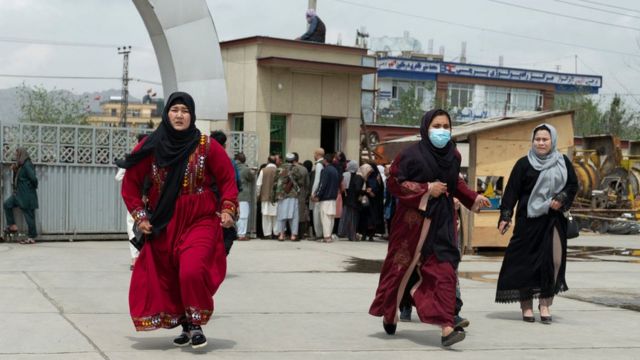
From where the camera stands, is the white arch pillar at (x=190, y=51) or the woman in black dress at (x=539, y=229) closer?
the woman in black dress at (x=539, y=229)

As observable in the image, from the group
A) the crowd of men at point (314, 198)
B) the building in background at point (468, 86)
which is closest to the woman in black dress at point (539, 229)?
the crowd of men at point (314, 198)

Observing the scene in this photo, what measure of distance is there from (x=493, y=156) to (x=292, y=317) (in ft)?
26.3

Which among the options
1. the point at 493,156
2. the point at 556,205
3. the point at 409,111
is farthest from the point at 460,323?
the point at 409,111

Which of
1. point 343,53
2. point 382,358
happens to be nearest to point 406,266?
point 382,358

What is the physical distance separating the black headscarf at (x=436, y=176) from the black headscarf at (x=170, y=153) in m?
1.76

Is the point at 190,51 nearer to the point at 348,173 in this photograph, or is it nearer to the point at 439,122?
the point at 348,173

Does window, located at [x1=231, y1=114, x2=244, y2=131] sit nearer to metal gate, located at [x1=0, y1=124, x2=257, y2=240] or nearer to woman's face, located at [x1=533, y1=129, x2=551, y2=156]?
metal gate, located at [x1=0, y1=124, x2=257, y2=240]

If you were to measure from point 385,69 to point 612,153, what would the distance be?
57.5m

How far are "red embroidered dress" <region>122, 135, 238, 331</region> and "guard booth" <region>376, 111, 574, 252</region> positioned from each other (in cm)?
900

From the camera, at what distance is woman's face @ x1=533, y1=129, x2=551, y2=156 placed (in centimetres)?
920

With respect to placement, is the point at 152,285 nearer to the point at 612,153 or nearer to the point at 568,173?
the point at 568,173

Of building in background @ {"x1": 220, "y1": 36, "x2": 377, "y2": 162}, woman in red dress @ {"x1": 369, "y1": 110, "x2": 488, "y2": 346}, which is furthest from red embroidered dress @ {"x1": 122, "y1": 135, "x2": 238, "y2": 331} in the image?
building in background @ {"x1": 220, "y1": 36, "x2": 377, "y2": 162}

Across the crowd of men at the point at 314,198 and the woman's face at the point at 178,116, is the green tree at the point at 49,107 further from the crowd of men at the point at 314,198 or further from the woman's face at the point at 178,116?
the woman's face at the point at 178,116

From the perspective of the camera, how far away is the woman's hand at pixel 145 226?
7164 mm
